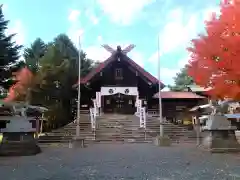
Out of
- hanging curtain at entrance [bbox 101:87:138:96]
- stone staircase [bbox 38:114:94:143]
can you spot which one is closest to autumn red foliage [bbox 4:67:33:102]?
hanging curtain at entrance [bbox 101:87:138:96]

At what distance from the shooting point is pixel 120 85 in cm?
2908

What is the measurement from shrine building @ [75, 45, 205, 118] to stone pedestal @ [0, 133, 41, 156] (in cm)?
1581

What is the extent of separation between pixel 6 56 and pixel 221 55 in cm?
1513

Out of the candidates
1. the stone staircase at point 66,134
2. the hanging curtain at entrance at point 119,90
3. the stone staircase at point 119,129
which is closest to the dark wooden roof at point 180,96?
the hanging curtain at entrance at point 119,90

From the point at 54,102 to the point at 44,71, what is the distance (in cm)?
312

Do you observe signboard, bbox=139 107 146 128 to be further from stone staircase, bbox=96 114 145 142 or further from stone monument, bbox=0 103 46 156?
stone monument, bbox=0 103 46 156

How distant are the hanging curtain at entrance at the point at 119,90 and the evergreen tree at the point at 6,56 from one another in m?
8.39

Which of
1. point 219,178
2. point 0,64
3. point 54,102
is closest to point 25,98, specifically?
point 54,102

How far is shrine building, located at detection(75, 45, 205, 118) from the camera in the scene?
28.3 m

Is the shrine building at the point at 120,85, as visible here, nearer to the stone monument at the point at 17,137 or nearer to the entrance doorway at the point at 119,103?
the entrance doorway at the point at 119,103

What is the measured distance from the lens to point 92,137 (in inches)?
765

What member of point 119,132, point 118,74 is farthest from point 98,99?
point 119,132

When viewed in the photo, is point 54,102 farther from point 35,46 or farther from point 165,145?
point 35,46

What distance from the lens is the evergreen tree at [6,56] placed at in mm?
22391
